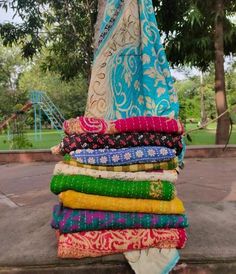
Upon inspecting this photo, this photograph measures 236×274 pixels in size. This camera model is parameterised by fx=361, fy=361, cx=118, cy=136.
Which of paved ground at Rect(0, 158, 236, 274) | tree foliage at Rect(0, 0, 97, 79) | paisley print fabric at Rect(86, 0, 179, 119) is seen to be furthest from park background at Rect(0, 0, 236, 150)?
paisley print fabric at Rect(86, 0, 179, 119)

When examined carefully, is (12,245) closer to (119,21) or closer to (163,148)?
(163,148)

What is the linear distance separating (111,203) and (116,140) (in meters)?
0.34

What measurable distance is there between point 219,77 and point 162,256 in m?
7.84

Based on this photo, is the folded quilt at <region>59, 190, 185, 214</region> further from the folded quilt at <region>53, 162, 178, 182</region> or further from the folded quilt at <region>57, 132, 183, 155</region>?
the folded quilt at <region>57, 132, 183, 155</region>

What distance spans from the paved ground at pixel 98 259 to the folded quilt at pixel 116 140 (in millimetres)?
609

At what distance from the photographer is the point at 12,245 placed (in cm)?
227

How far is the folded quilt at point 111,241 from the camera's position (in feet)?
6.24

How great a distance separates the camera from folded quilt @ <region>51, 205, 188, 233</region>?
1895 mm

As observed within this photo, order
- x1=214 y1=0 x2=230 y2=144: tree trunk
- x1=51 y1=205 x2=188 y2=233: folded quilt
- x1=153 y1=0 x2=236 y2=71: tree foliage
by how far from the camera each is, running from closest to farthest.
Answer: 1. x1=51 y1=205 x2=188 y2=233: folded quilt
2. x1=214 y1=0 x2=230 y2=144: tree trunk
3. x1=153 y1=0 x2=236 y2=71: tree foliage

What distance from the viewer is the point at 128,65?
2299mm

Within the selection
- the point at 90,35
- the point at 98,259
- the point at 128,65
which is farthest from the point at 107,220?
the point at 90,35

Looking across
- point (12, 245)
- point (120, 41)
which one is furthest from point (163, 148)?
point (12, 245)

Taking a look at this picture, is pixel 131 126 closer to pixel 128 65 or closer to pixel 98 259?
pixel 128 65

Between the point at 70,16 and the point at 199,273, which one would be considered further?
the point at 70,16
